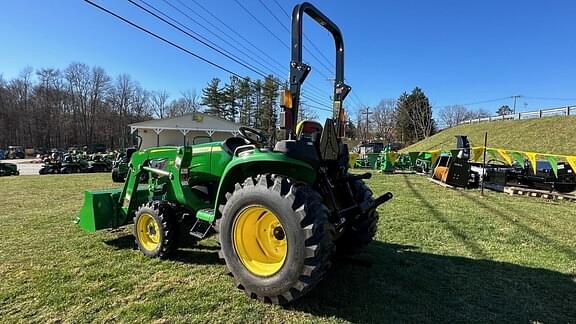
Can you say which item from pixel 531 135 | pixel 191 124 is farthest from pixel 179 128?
pixel 531 135

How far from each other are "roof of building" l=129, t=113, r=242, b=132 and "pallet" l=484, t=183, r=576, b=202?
24.3 meters

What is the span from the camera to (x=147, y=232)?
4.31 m

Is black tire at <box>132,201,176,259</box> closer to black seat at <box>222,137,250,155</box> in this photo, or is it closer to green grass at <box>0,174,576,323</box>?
green grass at <box>0,174,576,323</box>

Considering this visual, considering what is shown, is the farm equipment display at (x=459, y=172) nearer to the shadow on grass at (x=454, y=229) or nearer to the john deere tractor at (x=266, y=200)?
the shadow on grass at (x=454, y=229)

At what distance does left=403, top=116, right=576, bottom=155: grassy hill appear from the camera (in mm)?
25422

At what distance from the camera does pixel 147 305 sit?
289 cm

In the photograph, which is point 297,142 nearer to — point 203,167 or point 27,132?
point 203,167

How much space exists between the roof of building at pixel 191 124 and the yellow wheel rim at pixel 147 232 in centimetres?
2805

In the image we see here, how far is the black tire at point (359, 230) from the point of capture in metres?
3.87

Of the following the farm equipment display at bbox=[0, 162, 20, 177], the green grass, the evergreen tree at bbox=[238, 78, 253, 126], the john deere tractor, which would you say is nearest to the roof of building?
the farm equipment display at bbox=[0, 162, 20, 177]

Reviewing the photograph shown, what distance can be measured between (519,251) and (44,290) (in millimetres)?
5722

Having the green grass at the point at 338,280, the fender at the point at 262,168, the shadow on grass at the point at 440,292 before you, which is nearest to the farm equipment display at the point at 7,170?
the green grass at the point at 338,280

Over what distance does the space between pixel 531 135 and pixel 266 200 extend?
3339cm

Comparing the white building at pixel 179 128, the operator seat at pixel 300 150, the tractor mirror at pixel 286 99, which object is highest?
the white building at pixel 179 128
